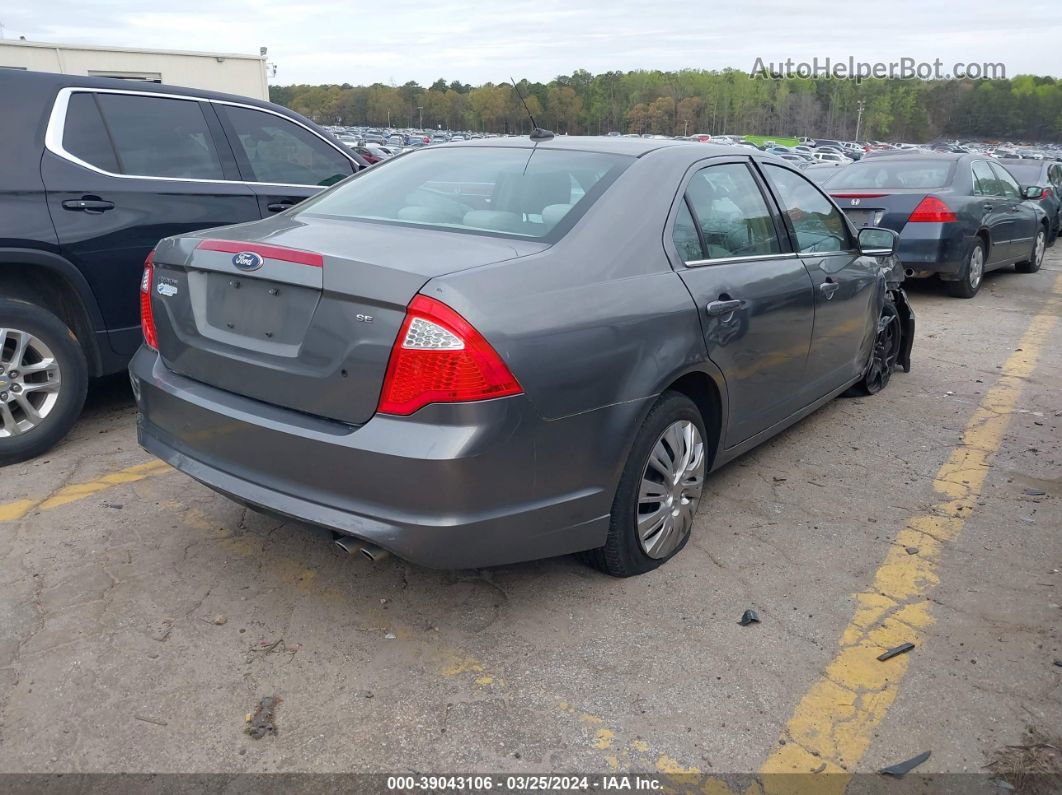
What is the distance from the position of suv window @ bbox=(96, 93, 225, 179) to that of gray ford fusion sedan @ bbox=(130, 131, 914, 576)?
4.95 feet

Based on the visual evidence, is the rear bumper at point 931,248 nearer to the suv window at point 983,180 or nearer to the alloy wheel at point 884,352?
the suv window at point 983,180

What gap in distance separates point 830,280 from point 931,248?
533 centimetres

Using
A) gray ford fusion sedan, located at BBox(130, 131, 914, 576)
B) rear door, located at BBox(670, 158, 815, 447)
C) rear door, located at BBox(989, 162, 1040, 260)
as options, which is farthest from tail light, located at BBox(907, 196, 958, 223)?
gray ford fusion sedan, located at BBox(130, 131, 914, 576)

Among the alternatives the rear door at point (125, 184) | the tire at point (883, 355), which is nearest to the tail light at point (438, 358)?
the rear door at point (125, 184)

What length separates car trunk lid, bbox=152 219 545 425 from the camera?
2508mm

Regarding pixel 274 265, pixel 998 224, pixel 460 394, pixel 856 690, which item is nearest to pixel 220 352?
pixel 274 265

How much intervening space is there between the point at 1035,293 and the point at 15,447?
Result: 1060 cm

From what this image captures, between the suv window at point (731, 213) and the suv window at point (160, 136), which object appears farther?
the suv window at point (160, 136)

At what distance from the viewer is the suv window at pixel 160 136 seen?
4.62 metres

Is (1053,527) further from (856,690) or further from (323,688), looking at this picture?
(323,688)

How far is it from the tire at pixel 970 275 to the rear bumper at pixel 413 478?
316 inches

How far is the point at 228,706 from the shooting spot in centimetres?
249

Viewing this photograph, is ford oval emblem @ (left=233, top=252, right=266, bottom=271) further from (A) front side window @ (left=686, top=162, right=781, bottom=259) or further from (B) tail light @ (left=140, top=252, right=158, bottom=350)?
(A) front side window @ (left=686, top=162, right=781, bottom=259)

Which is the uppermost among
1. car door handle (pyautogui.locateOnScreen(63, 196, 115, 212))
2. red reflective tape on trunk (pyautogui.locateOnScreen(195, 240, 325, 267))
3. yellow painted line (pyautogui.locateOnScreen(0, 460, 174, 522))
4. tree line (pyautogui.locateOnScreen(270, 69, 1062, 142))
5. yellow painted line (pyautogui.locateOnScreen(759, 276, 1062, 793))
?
tree line (pyautogui.locateOnScreen(270, 69, 1062, 142))
